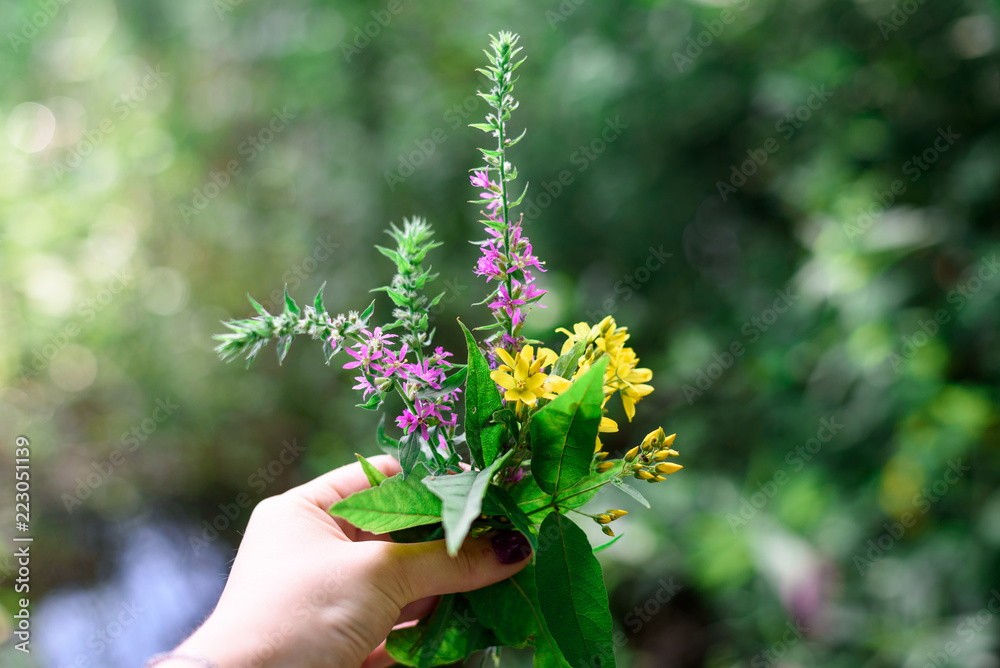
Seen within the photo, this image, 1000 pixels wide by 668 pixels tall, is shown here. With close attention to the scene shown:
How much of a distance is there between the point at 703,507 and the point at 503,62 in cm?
142

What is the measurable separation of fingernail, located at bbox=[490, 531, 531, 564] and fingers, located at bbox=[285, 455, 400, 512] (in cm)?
23

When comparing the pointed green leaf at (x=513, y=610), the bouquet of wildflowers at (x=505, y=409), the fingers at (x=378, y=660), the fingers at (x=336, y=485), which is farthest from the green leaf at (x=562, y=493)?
the fingers at (x=378, y=660)

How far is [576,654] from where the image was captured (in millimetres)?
594

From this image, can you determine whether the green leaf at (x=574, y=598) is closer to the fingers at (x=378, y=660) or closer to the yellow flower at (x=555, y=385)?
the yellow flower at (x=555, y=385)

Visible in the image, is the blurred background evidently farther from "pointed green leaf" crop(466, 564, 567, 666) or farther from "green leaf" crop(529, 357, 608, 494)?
"green leaf" crop(529, 357, 608, 494)

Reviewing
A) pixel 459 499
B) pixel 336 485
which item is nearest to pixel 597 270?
pixel 336 485

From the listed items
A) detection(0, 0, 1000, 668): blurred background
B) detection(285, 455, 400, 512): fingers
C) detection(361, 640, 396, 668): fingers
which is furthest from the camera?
detection(0, 0, 1000, 668): blurred background

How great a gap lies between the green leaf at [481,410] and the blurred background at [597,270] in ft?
1.50

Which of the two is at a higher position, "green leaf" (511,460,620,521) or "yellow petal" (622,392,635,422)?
"yellow petal" (622,392,635,422)

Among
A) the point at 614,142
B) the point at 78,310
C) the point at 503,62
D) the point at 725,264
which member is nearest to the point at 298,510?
the point at 503,62

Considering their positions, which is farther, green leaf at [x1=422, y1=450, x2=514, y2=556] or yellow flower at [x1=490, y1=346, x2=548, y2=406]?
yellow flower at [x1=490, y1=346, x2=548, y2=406]

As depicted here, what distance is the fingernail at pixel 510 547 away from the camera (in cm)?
66

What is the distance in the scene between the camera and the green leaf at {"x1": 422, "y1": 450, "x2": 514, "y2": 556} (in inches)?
17.5

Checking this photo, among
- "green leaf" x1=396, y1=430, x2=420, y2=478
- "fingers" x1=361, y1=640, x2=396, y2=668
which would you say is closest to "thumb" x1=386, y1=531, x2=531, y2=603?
"green leaf" x1=396, y1=430, x2=420, y2=478
